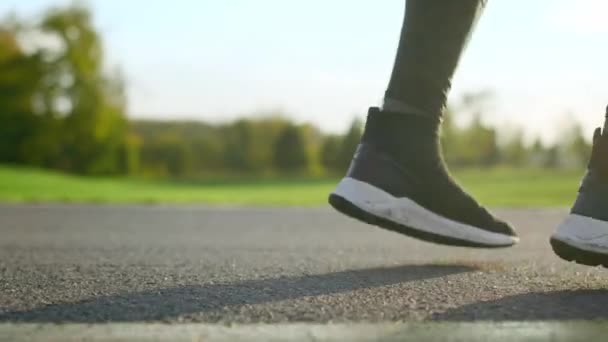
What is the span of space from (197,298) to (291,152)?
134 feet

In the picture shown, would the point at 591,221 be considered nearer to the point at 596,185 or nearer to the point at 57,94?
the point at 596,185

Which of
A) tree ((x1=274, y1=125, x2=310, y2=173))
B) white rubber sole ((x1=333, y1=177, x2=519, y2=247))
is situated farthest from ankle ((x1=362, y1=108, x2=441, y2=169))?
tree ((x1=274, y1=125, x2=310, y2=173))

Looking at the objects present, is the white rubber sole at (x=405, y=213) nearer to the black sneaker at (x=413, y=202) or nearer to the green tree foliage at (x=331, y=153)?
the black sneaker at (x=413, y=202)

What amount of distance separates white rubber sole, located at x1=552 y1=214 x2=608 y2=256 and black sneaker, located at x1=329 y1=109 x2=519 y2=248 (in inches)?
12.5

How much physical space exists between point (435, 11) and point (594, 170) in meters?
0.55

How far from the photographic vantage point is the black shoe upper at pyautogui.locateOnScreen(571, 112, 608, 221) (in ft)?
4.83

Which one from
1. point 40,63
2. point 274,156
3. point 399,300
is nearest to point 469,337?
point 399,300

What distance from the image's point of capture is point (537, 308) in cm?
115

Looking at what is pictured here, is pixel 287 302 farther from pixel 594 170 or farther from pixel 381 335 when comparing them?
pixel 594 170

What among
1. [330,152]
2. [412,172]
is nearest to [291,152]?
[330,152]

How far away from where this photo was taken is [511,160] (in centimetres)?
5206

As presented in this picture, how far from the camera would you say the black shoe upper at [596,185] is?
4.83 ft

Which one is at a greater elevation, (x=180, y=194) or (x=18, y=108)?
(x=18, y=108)

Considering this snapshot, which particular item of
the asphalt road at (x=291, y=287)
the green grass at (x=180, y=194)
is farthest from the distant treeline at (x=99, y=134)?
the asphalt road at (x=291, y=287)
